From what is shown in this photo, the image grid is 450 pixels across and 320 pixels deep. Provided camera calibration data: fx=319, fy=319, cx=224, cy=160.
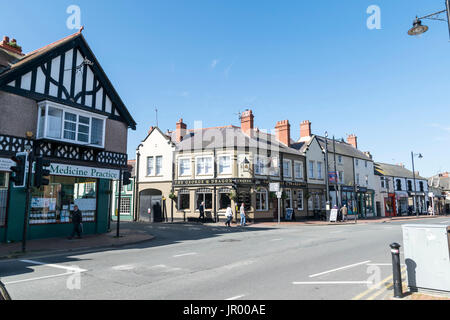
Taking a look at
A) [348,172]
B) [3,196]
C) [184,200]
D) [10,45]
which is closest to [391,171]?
[348,172]

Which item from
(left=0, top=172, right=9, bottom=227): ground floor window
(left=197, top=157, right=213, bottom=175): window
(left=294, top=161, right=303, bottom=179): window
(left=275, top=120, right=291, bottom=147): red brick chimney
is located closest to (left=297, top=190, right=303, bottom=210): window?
(left=294, top=161, right=303, bottom=179): window

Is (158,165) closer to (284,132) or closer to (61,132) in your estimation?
(284,132)

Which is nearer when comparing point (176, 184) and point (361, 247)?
point (361, 247)

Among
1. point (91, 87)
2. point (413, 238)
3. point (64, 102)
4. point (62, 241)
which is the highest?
point (91, 87)

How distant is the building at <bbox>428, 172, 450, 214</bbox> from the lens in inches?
2284

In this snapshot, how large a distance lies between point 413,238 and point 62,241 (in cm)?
1433

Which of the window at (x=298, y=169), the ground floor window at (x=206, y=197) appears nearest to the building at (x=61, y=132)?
the ground floor window at (x=206, y=197)

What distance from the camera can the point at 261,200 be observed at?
29828 mm

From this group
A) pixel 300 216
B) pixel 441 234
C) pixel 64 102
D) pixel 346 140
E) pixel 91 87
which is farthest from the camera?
pixel 346 140

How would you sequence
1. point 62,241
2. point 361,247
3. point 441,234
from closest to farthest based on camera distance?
1. point 441,234
2. point 361,247
3. point 62,241

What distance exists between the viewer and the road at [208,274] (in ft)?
19.9

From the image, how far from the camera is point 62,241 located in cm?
1478

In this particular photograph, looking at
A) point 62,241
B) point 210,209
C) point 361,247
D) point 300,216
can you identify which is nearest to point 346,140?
point 300,216

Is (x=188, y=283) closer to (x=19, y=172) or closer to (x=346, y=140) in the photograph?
(x=19, y=172)
